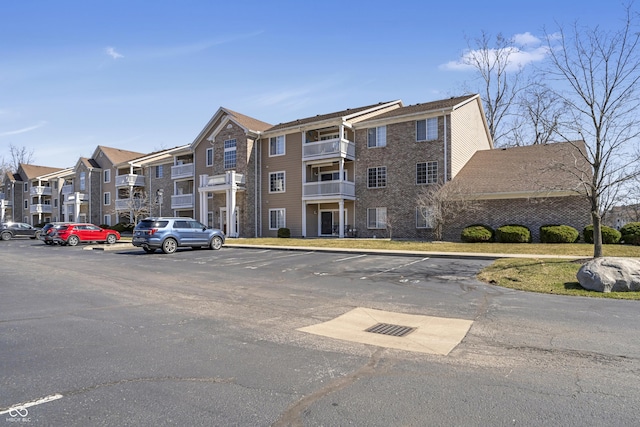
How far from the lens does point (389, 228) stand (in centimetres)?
2738

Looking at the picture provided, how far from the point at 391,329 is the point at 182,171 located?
1416 inches

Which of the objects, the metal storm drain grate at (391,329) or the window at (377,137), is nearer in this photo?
the metal storm drain grate at (391,329)

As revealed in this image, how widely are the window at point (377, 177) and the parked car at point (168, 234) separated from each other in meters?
12.7

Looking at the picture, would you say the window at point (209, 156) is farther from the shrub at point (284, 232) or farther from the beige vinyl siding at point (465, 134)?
the beige vinyl siding at point (465, 134)

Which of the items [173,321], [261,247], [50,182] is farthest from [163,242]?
[50,182]

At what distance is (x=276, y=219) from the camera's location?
32.5m

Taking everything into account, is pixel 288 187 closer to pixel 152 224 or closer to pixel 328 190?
pixel 328 190

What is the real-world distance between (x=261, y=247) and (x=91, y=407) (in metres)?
18.8

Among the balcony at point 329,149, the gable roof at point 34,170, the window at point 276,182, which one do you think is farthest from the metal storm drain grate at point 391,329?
the gable roof at point 34,170

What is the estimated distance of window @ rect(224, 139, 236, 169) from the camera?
33.8 metres

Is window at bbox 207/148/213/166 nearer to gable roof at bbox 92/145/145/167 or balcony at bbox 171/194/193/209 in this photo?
balcony at bbox 171/194/193/209

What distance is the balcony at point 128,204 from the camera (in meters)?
40.1

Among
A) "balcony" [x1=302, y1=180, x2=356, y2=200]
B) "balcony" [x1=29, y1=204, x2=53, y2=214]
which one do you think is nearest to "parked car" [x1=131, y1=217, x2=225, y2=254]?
"balcony" [x1=302, y1=180, x2=356, y2=200]

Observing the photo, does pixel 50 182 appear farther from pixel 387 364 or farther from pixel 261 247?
pixel 387 364
